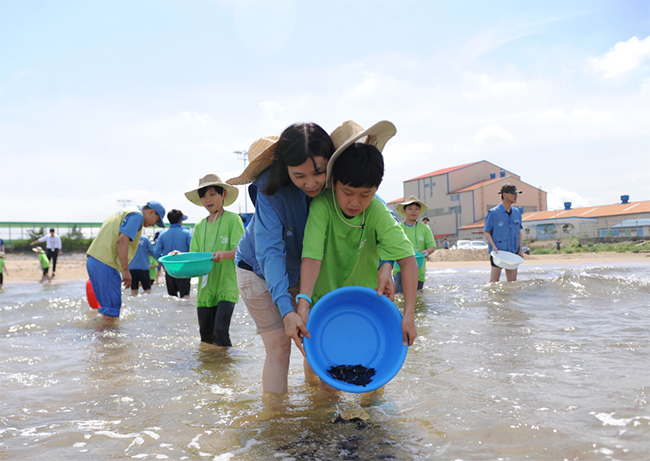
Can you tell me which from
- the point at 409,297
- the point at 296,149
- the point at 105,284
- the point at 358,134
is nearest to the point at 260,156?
the point at 296,149

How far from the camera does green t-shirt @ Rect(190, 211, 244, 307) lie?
4.69 metres

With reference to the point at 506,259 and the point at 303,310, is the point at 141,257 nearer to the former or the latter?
the point at 506,259

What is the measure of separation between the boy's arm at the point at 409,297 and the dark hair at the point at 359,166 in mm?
485

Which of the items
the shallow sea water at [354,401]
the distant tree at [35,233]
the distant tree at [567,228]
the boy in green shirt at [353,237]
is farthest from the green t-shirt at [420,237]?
the distant tree at [567,228]

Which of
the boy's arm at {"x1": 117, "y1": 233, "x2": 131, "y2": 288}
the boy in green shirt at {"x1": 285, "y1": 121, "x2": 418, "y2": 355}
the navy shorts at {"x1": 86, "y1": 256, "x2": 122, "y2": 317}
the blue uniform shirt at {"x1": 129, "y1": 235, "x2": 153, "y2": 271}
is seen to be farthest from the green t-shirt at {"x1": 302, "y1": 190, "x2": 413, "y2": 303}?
the blue uniform shirt at {"x1": 129, "y1": 235, "x2": 153, "y2": 271}

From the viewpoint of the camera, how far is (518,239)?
7875mm

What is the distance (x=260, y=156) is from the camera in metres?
2.53

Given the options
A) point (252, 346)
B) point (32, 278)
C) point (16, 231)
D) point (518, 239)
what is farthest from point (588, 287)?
point (16, 231)

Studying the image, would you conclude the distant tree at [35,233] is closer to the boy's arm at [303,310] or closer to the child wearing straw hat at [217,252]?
the child wearing straw hat at [217,252]

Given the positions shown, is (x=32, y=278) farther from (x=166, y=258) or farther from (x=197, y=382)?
(x=197, y=382)

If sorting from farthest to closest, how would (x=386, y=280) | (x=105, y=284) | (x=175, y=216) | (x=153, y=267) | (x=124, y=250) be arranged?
(x=153, y=267), (x=175, y=216), (x=105, y=284), (x=124, y=250), (x=386, y=280)

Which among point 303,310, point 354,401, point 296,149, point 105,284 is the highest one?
point 296,149

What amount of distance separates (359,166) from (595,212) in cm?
4573

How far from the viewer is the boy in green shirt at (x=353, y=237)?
7.50 feet
